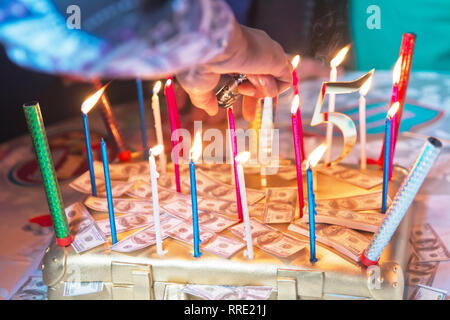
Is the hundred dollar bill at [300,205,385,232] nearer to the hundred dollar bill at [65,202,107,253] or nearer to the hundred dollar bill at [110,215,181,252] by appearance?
the hundred dollar bill at [110,215,181,252]

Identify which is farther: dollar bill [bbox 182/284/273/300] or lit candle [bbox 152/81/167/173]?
lit candle [bbox 152/81/167/173]

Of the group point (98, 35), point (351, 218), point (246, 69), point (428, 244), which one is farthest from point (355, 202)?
point (98, 35)

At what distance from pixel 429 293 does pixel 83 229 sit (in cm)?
65

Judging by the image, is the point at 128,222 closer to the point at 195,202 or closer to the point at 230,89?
the point at 195,202

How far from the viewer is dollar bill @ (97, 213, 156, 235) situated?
0.91 m

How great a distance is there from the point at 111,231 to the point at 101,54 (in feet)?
1.55

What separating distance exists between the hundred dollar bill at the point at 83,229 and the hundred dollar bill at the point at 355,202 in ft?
1.43

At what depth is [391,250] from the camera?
2.64ft

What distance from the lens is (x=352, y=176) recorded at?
1.07 meters

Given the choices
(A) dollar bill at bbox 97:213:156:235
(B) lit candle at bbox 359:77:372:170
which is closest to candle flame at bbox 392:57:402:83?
(B) lit candle at bbox 359:77:372:170

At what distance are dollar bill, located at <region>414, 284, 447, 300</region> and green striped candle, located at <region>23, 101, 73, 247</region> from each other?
64 cm

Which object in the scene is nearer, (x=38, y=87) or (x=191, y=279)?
(x=191, y=279)
